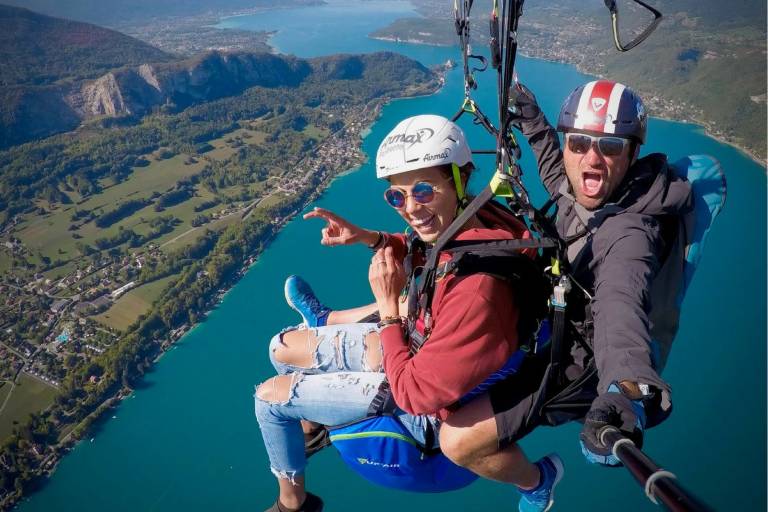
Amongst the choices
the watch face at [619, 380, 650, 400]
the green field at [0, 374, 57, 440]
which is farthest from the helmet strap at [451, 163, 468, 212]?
the green field at [0, 374, 57, 440]

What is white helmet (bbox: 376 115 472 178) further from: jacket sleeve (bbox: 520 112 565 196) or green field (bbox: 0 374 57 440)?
green field (bbox: 0 374 57 440)

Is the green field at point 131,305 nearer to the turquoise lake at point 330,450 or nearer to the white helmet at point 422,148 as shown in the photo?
the turquoise lake at point 330,450

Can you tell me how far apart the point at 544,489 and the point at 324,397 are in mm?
1104

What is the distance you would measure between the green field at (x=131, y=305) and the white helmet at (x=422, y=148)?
717 inches

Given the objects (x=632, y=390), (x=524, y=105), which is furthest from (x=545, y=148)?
(x=632, y=390)

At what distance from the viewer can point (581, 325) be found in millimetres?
1613

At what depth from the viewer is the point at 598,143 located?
181 cm

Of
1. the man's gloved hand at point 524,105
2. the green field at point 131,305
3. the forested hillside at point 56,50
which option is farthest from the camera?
the forested hillside at point 56,50

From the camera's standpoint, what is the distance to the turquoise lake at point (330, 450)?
11.8 meters

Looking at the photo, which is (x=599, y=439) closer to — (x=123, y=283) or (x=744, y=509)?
(x=744, y=509)

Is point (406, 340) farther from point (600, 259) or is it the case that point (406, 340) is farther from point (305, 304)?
point (305, 304)

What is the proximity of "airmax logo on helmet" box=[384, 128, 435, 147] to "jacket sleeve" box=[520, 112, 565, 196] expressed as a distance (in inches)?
38.8

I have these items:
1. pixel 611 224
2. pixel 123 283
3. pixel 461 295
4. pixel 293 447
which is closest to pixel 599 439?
pixel 461 295

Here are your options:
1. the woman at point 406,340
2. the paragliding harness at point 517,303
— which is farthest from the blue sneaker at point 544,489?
the paragliding harness at point 517,303
